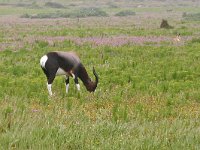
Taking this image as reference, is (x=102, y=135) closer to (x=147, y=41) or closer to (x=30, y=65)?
(x=30, y=65)

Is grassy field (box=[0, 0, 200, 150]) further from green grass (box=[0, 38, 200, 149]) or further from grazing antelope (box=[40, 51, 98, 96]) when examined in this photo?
grazing antelope (box=[40, 51, 98, 96])

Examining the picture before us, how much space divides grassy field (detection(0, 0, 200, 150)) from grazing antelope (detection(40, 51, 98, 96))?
1.40ft

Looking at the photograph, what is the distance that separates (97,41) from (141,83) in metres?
13.8

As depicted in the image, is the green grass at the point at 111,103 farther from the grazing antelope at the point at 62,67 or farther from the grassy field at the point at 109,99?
the grazing antelope at the point at 62,67

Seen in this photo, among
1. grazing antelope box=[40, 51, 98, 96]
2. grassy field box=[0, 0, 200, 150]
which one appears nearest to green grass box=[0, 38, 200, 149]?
grassy field box=[0, 0, 200, 150]

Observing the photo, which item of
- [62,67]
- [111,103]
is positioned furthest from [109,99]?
[62,67]

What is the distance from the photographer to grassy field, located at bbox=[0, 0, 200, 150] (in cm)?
841

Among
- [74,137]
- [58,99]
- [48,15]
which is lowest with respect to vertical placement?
[48,15]

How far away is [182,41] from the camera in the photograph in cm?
2925

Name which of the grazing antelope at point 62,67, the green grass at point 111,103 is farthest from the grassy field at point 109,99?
the grazing antelope at point 62,67

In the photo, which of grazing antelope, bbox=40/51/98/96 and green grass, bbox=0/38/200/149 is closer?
green grass, bbox=0/38/200/149

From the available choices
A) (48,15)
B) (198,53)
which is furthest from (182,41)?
(48,15)

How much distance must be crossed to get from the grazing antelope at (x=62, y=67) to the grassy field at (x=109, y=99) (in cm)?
43

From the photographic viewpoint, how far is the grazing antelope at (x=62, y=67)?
46.9 feet
